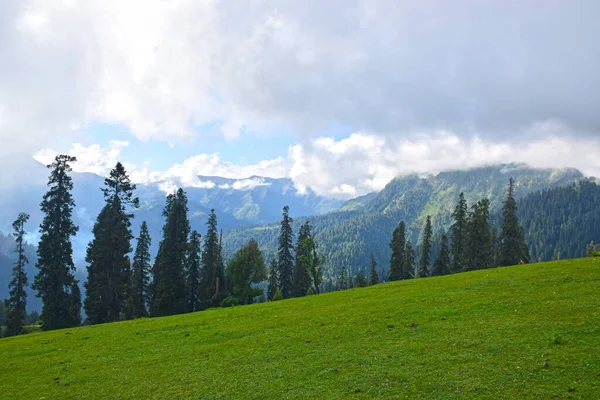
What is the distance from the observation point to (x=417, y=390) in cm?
1431

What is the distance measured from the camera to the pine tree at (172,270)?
65.3 meters

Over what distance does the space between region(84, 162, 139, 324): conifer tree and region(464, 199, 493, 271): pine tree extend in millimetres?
65391

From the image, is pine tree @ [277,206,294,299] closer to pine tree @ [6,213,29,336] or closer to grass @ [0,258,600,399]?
pine tree @ [6,213,29,336]

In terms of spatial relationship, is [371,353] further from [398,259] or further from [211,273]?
[398,259]

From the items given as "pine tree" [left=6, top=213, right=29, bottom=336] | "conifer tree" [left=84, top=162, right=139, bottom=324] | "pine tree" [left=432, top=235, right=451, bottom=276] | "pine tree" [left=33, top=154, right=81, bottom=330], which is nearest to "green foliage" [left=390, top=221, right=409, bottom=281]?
"pine tree" [left=432, top=235, right=451, bottom=276]

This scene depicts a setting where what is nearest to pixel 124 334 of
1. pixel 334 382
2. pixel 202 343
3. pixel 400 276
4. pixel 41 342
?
pixel 41 342

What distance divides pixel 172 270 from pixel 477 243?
60514mm

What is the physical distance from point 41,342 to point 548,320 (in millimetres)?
37901

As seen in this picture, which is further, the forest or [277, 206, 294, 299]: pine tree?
[277, 206, 294, 299]: pine tree

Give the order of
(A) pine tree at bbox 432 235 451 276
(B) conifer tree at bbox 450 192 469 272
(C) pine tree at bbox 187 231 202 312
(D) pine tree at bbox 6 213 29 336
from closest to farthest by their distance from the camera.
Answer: (D) pine tree at bbox 6 213 29 336 → (C) pine tree at bbox 187 231 202 312 → (B) conifer tree at bbox 450 192 469 272 → (A) pine tree at bbox 432 235 451 276

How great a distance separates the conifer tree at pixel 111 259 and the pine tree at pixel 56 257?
3.36 meters

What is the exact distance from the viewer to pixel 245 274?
75.4 m

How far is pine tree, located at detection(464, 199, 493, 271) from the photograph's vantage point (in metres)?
81.5

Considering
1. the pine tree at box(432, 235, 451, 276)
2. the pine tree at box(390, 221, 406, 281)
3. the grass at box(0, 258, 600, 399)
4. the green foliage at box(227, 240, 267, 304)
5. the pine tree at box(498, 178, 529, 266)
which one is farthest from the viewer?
the pine tree at box(390, 221, 406, 281)
